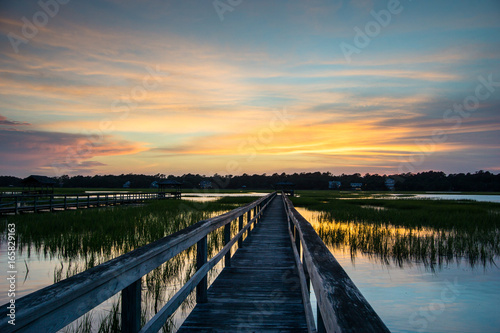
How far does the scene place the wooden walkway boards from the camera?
135 inches

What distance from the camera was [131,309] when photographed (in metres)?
1.95

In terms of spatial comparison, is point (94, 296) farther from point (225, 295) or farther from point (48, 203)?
point (48, 203)

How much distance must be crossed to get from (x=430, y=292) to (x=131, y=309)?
7809 millimetres

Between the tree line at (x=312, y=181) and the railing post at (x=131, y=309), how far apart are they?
378 feet

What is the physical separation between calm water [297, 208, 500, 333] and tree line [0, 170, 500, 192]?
10765 centimetres

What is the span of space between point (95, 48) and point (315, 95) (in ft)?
74.6

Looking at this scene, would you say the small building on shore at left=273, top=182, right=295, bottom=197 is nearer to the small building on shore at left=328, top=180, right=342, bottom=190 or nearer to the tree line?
the tree line

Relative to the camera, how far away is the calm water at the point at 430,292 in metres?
5.87

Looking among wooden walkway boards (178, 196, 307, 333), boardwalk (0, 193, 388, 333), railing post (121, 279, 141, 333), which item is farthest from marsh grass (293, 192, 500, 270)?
railing post (121, 279, 141, 333)

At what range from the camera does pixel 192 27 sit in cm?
1827

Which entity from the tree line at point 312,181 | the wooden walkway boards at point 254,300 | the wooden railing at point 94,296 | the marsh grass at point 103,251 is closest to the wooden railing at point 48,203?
the marsh grass at point 103,251

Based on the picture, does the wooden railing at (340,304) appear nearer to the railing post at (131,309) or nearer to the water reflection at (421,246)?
the railing post at (131,309)

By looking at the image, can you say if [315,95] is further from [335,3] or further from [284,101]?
[335,3]

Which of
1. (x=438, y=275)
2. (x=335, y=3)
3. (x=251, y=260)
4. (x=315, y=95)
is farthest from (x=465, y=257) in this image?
(x=315, y=95)
